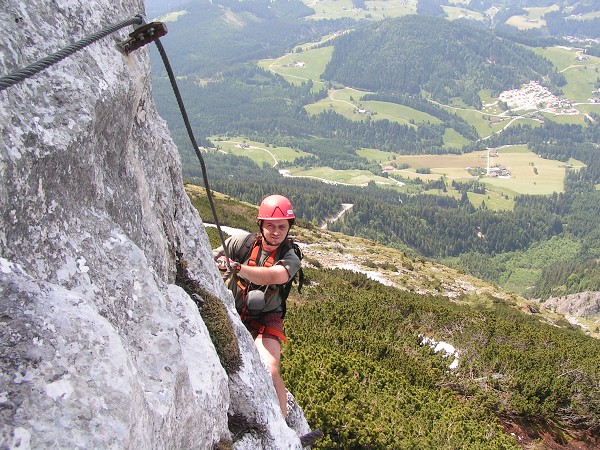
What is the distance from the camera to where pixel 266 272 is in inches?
217

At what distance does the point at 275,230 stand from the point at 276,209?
0.27 metres

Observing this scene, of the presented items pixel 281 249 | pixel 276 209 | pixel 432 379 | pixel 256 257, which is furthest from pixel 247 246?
pixel 432 379

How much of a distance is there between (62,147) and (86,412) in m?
1.67

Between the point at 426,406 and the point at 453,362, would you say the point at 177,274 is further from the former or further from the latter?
the point at 453,362

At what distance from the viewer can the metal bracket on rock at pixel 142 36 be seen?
399 centimetres

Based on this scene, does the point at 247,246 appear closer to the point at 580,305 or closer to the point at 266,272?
the point at 266,272

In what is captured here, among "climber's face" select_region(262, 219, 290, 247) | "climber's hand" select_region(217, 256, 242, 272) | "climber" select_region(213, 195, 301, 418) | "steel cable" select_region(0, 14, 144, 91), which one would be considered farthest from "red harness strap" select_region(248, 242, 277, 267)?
"steel cable" select_region(0, 14, 144, 91)

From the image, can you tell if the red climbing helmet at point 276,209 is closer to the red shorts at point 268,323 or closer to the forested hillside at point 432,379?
the red shorts at point 268,323

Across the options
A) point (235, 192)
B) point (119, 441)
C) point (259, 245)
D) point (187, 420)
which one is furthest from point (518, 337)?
point (235, 192)

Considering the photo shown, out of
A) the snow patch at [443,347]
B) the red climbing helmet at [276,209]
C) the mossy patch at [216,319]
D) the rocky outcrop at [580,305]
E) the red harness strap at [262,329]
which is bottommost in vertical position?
the rocky outcrop at [580,305]

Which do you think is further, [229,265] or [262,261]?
[262,261]

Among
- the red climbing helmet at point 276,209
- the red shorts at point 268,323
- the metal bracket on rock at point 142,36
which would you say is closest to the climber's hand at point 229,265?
the red climbing helmet at point 276,209

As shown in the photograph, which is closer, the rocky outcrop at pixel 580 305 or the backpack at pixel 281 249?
the backpack at pixel 281 249

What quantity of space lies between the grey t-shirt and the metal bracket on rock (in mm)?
2649
